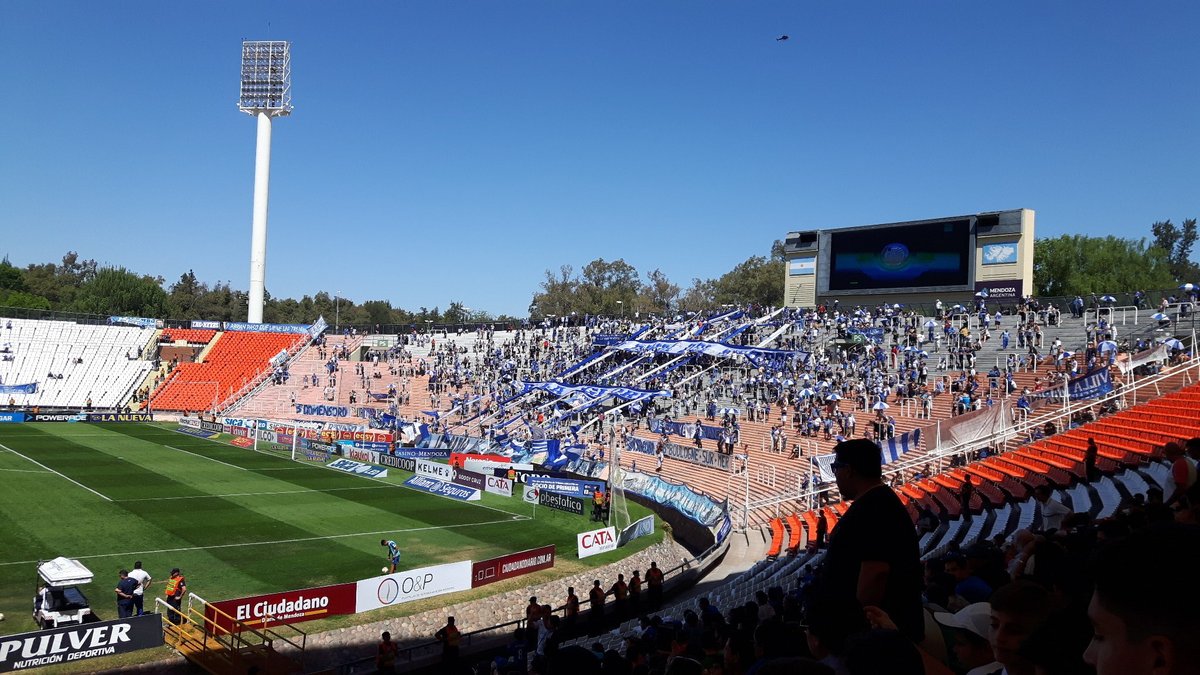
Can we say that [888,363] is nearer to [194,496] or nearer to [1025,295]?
[1025,295]

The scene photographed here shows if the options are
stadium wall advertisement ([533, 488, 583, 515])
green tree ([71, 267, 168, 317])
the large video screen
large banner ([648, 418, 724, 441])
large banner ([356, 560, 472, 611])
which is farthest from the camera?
green tree ([71, 267, 168, 317])

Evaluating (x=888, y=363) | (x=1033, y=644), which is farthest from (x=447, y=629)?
(x=888, y=363)

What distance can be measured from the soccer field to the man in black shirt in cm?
1828

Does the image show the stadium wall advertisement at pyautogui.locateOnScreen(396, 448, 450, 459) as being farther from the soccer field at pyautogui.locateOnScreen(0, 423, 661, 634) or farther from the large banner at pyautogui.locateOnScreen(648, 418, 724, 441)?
the large banner at pyautogui.locateOnScreen(648, 418, 724, 441)

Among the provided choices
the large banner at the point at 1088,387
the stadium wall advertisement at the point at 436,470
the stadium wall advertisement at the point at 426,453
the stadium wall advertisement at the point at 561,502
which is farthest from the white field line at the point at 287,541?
the large banner at the point at 1088,387

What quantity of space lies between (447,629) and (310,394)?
196 ft

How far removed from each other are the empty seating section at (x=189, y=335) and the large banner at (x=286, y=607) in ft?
234

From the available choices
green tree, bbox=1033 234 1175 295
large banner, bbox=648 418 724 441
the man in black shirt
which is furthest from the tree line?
the man in black shirt

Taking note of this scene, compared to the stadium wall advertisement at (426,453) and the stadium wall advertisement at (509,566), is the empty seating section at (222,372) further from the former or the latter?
the stadium wall advertisement at (509,566)

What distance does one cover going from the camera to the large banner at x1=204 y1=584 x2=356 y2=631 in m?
17.9

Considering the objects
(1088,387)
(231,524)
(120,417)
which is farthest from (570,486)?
(120,417)

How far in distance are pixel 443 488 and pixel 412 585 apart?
15.7 metres

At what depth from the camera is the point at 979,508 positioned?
19.8 m

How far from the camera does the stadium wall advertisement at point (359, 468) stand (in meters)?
41.4
